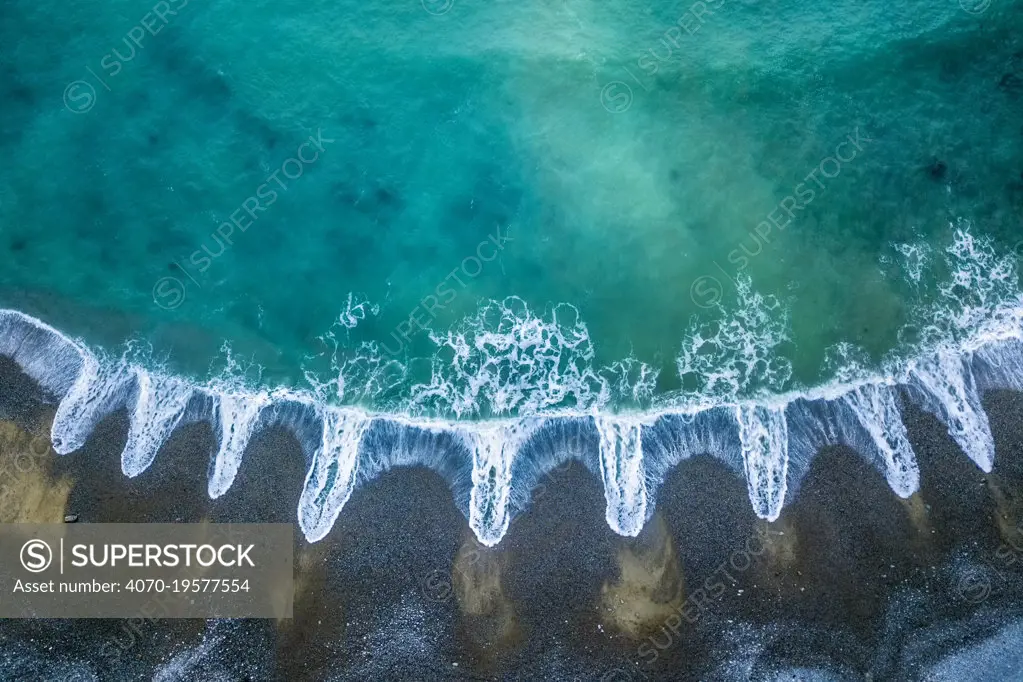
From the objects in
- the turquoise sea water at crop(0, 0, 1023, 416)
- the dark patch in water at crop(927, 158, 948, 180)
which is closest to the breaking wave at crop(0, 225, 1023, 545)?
the turquoise sea water at crop(0, 0, 1023, 416)

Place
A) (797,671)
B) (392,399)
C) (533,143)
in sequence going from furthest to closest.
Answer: (533,143) < (392,399) < (797,671)

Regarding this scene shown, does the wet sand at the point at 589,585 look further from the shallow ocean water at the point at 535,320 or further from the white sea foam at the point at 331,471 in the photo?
the white sea foam at the point at 331,471

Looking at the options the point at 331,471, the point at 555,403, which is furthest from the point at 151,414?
the point at 555,403

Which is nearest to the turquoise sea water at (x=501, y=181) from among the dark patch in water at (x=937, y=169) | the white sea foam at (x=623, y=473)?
the dark patch in water at (x=937, y=169)

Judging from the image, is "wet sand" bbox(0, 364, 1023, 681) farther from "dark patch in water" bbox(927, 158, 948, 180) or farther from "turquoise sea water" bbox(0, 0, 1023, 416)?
"dark patch in water" bbox(927, 158, 948, 180)

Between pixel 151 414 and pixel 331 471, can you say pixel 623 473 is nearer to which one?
pixel 331 471

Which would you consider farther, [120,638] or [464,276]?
[464,276]

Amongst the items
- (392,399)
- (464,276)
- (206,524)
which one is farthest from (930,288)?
(206,524)

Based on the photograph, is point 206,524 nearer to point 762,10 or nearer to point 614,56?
point 614,56
